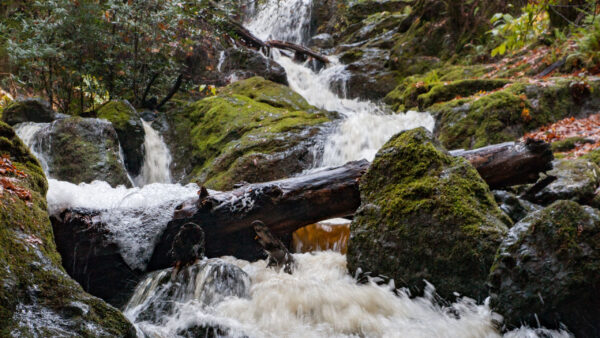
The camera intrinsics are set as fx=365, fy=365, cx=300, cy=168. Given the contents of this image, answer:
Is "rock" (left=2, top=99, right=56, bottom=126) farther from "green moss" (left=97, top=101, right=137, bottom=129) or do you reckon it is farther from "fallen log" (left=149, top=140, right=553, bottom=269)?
"fallen log" (left=149, top=140, right=553, bottom=269)

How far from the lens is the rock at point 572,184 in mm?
4199

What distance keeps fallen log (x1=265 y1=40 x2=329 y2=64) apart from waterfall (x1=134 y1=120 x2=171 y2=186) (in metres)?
8.77

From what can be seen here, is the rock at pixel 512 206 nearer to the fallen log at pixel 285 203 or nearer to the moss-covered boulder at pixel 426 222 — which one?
the fallen log at pixel 285 203

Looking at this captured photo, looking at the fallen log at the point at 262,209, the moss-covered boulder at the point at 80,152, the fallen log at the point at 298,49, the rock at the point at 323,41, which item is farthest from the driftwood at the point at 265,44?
the fallen log at the point at 262,209

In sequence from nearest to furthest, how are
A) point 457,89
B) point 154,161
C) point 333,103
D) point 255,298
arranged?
point 255,298 < point 457,89 < point 154,161 < point 333,103

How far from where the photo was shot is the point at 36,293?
76.7 inches

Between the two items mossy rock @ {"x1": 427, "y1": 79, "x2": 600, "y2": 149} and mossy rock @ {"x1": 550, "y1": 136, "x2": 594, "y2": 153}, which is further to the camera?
mossy rock @ {"x1": 427, "y1": 79, "x2": 600, "y2": 149}

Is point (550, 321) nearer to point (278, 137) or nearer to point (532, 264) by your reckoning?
point (532, 264)

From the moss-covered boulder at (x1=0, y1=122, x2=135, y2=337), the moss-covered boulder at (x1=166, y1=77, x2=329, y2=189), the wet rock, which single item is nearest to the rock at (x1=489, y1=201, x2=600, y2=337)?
the moss-covered boulder at (x1=0, y1=122, x2=135, y2=337)

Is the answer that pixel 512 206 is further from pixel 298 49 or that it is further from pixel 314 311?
pixel 298 49

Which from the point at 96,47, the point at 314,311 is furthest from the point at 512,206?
the point at 96,47

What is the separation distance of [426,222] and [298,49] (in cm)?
1490

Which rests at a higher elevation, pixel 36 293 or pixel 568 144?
pixel 568 144

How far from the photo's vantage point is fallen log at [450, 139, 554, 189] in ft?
12.6
